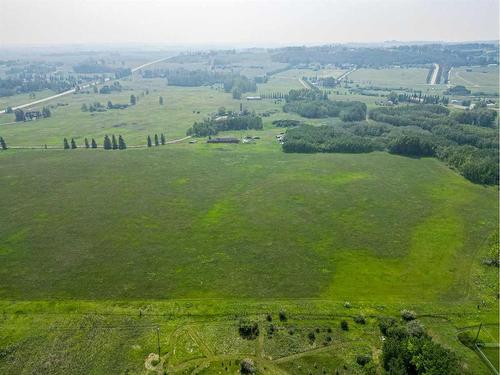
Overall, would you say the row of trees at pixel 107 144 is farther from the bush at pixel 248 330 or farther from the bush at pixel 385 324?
the bush at pixel 385 324

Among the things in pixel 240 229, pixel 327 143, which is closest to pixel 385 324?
pixel 240 229

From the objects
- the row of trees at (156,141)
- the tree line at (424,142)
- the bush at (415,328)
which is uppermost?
the bush at (415,328)

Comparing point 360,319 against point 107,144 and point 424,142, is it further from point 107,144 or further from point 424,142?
point 107,144

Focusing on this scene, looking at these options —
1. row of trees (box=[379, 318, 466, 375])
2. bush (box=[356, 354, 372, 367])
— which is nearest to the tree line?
row of trees (box=[379, 318, 466, 375])

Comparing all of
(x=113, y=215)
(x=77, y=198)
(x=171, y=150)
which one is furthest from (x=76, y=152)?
(x=113, y=215)

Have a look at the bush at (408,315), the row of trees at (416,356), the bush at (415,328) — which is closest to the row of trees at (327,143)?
the bush at (408,315)

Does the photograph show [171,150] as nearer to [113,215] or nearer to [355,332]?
[113,215]
